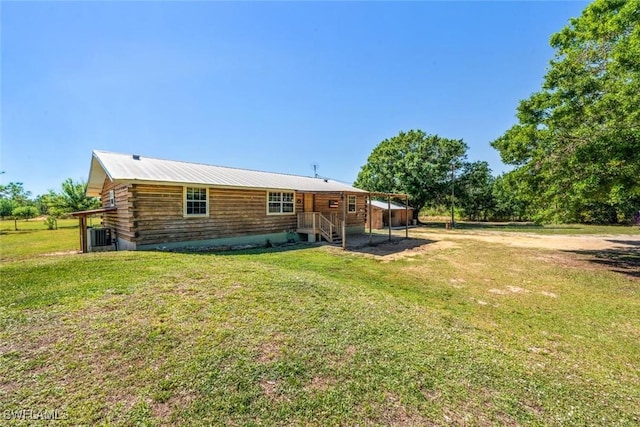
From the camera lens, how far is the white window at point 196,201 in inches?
434

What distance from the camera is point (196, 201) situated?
A: 1129 centimetres

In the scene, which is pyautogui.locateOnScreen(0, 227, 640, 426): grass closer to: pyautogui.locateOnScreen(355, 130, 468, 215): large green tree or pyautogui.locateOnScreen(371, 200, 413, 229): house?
pyautogui.locateOnScreen(371, 200, 413, 229): house

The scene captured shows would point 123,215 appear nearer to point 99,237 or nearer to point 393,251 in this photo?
point 99,237

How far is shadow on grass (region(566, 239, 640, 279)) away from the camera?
9055 mm

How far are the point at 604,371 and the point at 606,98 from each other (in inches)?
335

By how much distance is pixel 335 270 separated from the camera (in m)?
8.27

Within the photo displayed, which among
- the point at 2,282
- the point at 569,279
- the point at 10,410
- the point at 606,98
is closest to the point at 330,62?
the point at 606,98

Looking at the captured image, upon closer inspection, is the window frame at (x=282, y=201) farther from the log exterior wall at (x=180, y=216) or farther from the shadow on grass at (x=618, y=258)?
the shadow on grass at (x=618, y=258)

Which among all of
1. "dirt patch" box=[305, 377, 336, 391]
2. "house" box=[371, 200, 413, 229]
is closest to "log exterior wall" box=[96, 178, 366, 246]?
"dirt patch" box=[305, 377, 336, 391]

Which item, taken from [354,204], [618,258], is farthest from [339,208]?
[618,258]

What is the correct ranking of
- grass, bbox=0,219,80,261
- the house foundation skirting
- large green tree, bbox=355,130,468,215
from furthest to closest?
large green tree, bbox=355,130,468,215 < grass, bbox=0,219,80,261 < the house foundation skirting

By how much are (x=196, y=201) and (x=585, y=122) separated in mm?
14461

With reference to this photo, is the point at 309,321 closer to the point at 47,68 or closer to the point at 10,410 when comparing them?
the point at 10,410

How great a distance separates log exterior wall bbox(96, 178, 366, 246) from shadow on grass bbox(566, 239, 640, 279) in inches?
509
